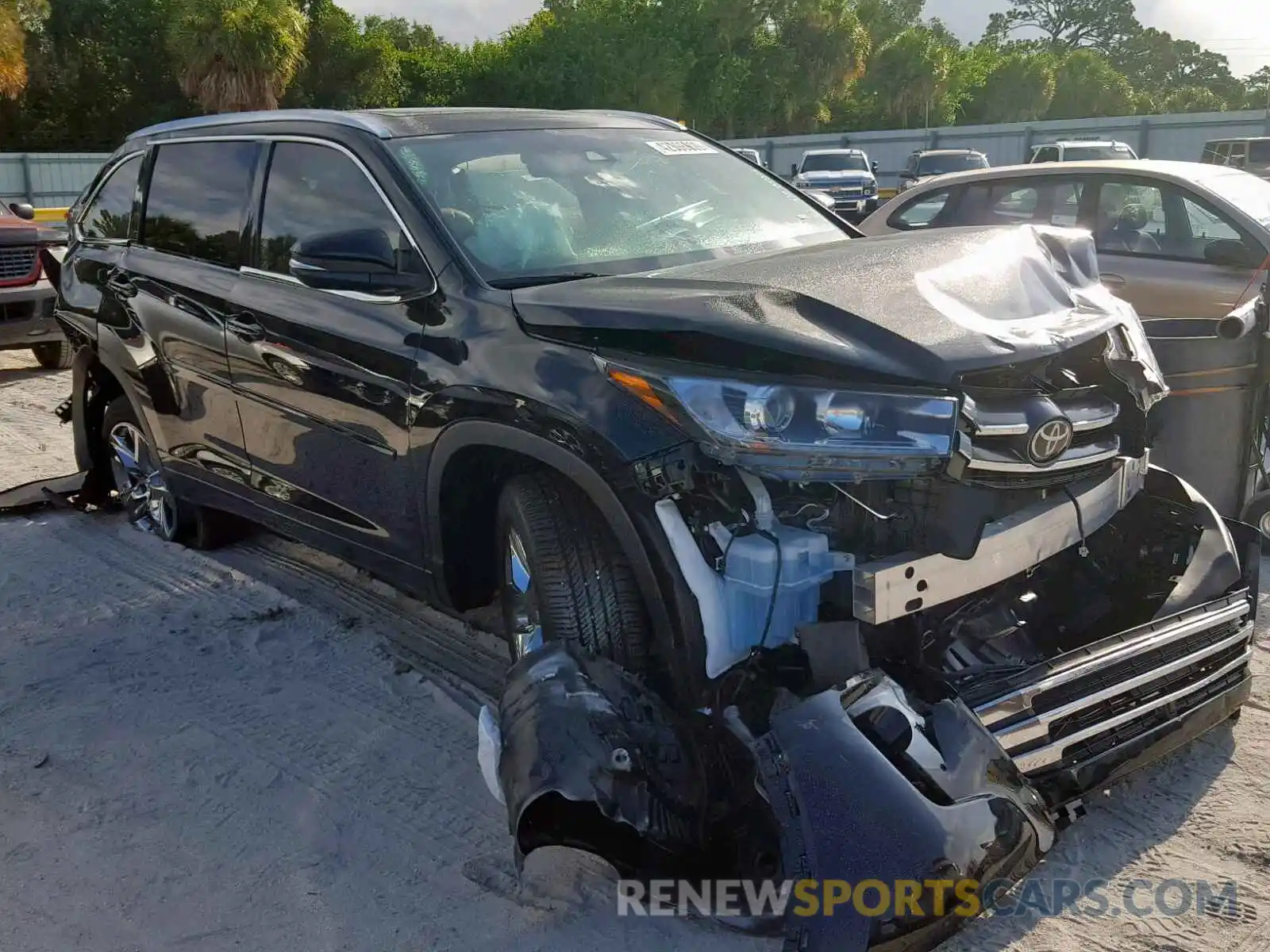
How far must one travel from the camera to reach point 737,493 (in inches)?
112

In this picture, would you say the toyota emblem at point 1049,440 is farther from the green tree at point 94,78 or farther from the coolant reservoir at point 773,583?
the green tree at point 94,78

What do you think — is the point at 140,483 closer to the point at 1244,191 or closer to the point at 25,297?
the point at 25,297

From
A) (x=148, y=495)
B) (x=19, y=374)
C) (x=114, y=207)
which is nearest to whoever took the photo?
(x=114, y=207)

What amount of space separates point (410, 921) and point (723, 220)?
2488 millimetres

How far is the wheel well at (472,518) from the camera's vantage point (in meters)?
3.41

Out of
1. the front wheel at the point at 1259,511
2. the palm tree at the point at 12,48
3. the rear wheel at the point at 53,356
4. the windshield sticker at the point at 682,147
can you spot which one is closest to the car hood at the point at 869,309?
the windshield sticker at the point at 682,147

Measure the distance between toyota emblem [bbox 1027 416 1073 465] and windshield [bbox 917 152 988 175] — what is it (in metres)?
22.7

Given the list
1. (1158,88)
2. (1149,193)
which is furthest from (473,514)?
(1158,88)

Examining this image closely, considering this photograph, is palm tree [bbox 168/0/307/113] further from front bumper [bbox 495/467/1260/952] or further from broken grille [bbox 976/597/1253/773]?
broken grille [bbox 976/597/1253/773]

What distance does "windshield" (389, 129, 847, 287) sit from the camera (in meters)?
3.62

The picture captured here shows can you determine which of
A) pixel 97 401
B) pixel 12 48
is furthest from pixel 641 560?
pixel 12 48

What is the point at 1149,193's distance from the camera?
7.61m

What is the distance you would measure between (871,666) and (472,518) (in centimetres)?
136

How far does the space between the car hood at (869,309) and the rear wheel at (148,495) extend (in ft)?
9.21
